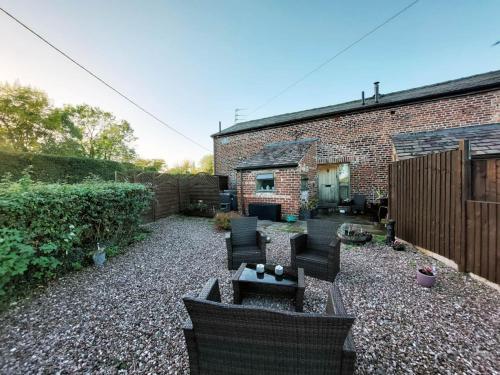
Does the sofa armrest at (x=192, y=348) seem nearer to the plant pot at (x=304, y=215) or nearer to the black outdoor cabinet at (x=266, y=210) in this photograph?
the black outdoor cabinet at (x=266, y=210)

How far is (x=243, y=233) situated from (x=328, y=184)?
7336 mm

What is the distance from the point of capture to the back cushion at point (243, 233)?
4035 millimetres

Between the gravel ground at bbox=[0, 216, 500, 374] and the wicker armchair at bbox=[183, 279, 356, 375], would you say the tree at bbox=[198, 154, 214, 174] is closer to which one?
the gravel ground at bbox=[0, 216, 500, 374]

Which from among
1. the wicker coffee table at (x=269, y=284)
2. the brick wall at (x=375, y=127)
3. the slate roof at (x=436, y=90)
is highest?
the slate roof at (x=436, y=90)

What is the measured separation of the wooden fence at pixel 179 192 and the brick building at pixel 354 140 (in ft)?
4.69

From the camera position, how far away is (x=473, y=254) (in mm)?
3260

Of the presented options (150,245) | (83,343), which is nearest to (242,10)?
(150,245)

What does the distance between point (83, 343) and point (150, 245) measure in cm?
331

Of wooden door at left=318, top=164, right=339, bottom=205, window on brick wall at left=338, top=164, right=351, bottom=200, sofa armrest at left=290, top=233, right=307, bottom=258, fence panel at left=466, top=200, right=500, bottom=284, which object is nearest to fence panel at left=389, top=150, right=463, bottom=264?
fence panel at left=466, top=200, right=500, bottom=284

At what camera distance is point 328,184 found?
32.8 ft

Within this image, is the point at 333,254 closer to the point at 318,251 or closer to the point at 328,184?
the point at 318,251

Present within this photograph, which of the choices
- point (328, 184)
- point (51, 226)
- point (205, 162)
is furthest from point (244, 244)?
point (205, 162)

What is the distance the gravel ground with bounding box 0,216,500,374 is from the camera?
1.82 meters

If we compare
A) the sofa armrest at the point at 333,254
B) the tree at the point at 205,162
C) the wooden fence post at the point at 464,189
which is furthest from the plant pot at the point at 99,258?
the tree at the point at 205,162
